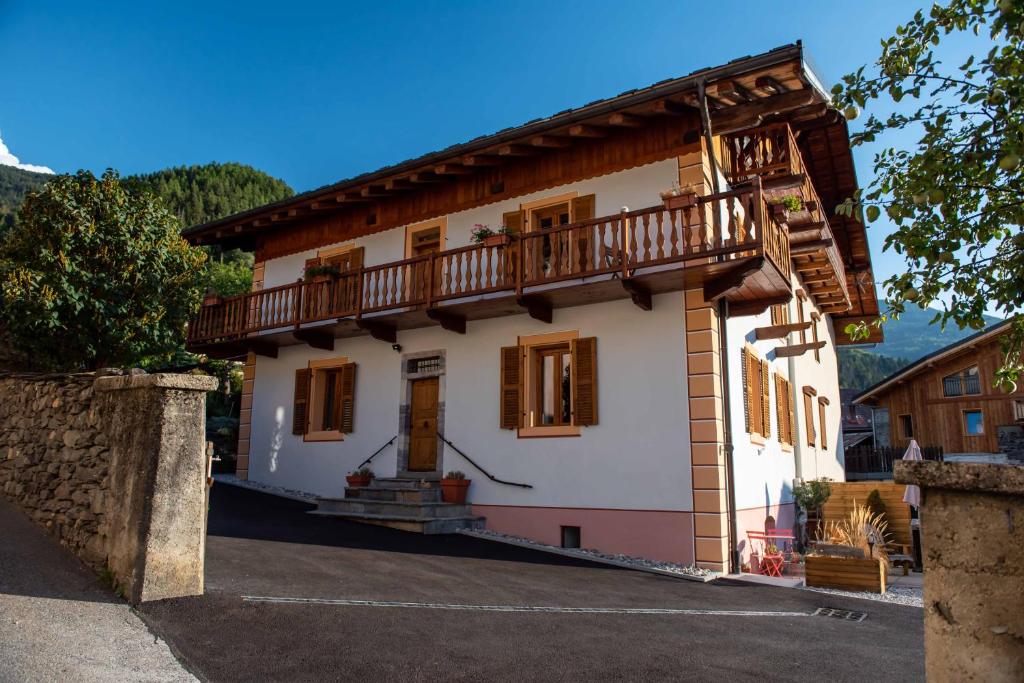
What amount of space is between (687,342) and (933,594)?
8.50m

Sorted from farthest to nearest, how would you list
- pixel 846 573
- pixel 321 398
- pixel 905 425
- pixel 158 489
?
1. pixel 905 425
2. pixel 321 398
3. pixel 846 573
4. pixel 158 489

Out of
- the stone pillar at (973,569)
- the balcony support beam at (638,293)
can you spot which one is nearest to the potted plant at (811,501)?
the balcony support beam at (638,293)

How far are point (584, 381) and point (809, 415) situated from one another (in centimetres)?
800

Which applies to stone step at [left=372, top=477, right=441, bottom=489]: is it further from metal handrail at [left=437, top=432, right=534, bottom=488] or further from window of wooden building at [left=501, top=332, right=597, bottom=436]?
window of wooden building at [left=501, top=332, right=597, bottom=436]

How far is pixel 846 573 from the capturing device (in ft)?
30.6

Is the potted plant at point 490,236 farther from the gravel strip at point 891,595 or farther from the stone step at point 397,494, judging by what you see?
the gravel strip at point 891,595

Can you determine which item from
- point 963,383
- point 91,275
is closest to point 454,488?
point 91,275

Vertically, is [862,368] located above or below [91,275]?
above

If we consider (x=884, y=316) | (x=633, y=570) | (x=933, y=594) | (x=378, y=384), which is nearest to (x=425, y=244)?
(x=378, y=384)

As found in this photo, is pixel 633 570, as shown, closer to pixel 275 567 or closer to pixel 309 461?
pixel 275 567

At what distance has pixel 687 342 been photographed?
1080cm

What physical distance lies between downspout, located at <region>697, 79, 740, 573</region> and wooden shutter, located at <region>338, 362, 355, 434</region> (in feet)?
23.5

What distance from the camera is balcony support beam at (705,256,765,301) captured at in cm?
1011

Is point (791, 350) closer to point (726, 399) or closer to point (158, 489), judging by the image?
point (726, 399)
